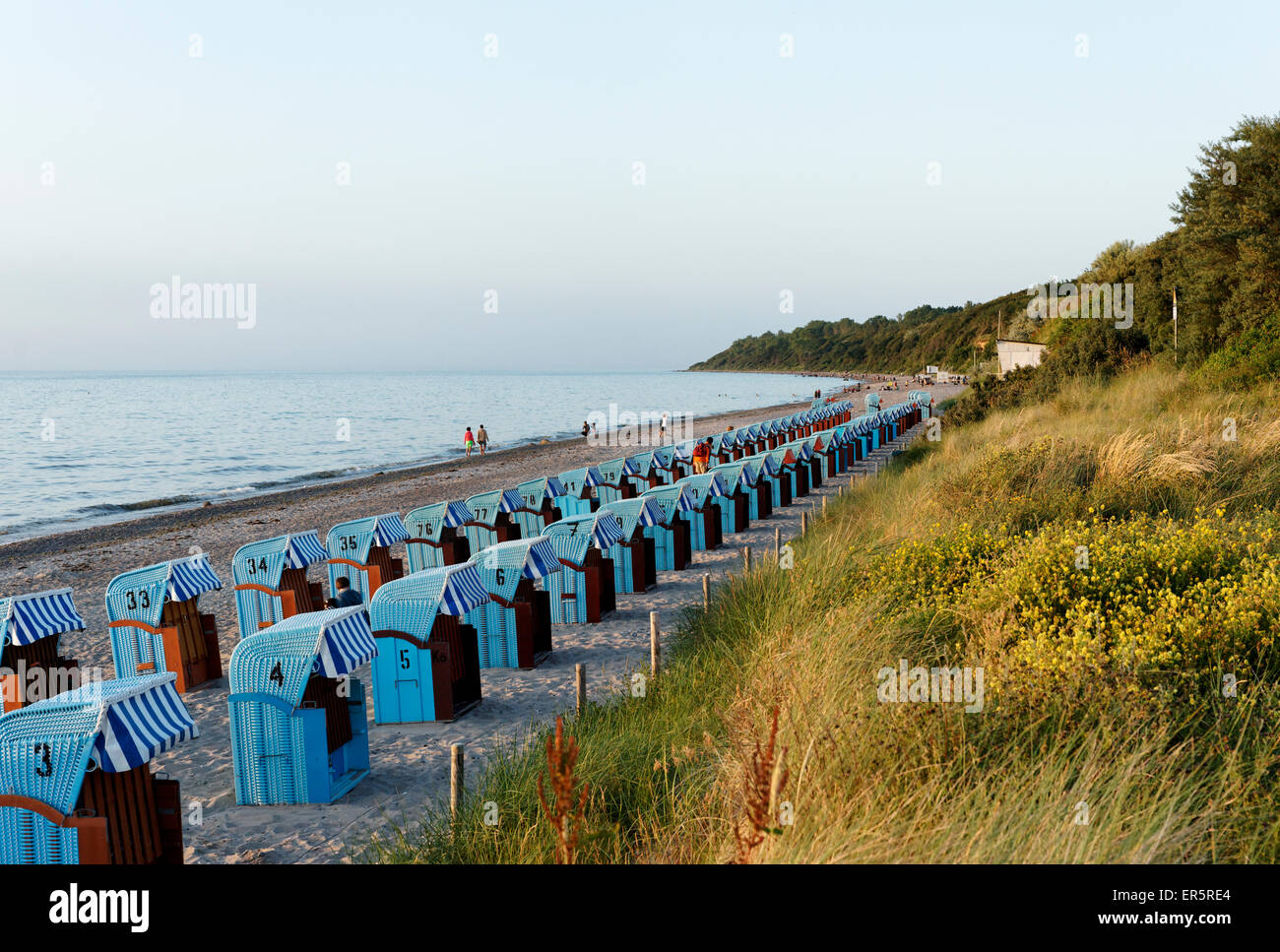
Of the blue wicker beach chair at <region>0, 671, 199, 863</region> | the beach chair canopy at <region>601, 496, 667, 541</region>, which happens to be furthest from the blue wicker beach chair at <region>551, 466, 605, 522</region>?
the blue wicker beach chair at <region>0, 671, 199, 863</region>

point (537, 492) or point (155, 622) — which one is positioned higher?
point (537, 492)

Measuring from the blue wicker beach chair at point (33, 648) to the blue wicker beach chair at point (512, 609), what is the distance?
12.7 ft

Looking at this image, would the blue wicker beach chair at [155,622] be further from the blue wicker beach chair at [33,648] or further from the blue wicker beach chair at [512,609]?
the blue wicker beach chair at [512,609]

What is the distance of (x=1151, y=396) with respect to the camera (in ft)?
70.2

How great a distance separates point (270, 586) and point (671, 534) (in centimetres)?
609

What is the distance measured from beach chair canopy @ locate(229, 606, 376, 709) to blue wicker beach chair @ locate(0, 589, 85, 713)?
329 cm

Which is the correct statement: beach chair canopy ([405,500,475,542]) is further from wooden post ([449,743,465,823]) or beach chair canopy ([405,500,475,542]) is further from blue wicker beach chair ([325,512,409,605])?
wooden post ([449,743,465,823])

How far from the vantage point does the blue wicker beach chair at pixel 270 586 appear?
10.9m

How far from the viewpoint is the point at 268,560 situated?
11.1 meters

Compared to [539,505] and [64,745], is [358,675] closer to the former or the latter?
[64,745]

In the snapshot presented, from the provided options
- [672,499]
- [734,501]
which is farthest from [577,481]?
[672,499]

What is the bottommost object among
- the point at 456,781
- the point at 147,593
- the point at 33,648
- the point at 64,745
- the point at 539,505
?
the point at 456,781

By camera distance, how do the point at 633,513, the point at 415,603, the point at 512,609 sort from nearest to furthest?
the point at 415,603 < the point at 512,609 < the point at 633,513
